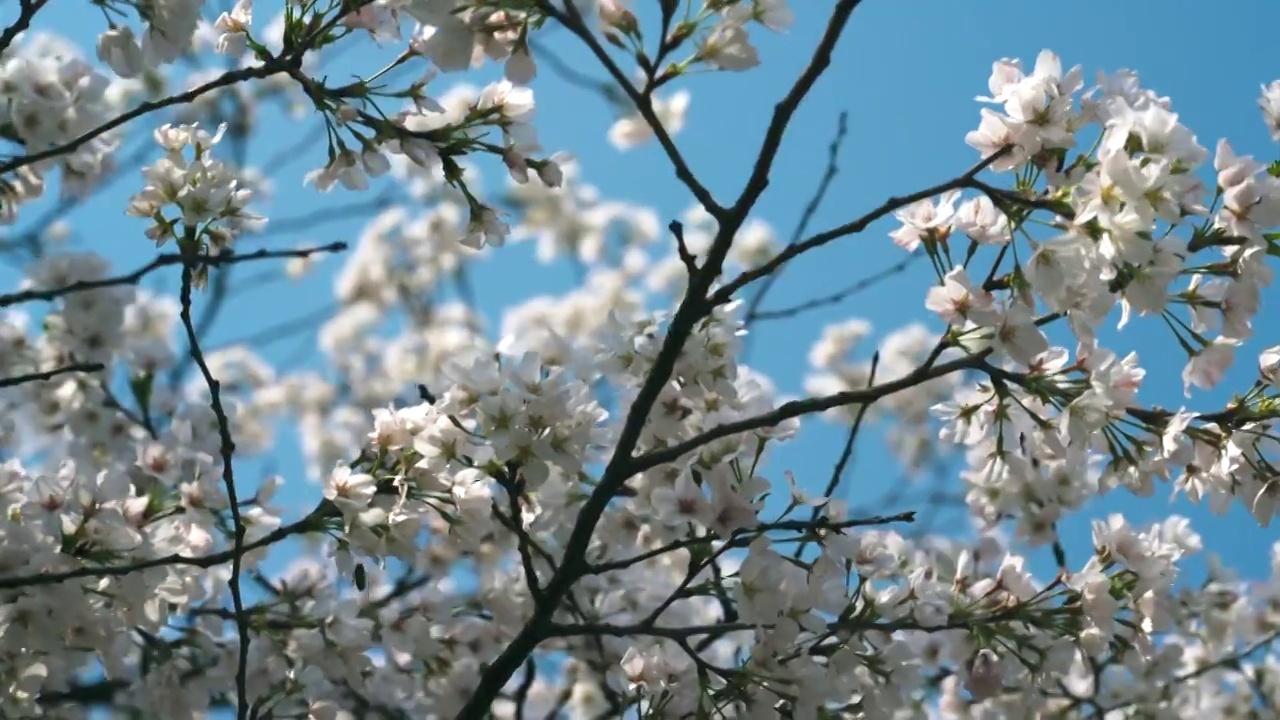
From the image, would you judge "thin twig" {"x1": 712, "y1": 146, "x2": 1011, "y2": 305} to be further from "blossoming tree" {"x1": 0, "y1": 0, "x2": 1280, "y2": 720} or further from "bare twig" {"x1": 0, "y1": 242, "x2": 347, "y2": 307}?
"bare twig" {"x1": 0, "y1": 242, "x2": 347, "y2": 307}

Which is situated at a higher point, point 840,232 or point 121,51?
point 121,51

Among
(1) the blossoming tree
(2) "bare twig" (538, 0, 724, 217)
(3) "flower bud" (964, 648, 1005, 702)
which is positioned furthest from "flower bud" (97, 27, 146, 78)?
(3) "flower bud" (964, 648, 1005, 702)

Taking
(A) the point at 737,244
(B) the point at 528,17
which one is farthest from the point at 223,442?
(A) the point at 737,244

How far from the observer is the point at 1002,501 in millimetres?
3424

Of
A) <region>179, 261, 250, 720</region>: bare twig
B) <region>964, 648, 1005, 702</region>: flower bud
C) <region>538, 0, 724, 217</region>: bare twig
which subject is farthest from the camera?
<region>964, 648, 1005, 702</region>: flower bud

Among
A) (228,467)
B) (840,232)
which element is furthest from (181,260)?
(840,232)

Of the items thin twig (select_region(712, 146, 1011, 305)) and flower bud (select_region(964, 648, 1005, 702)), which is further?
flower bud (select_region(964, 648, 1005, 702))

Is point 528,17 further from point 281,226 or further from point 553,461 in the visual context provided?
point 281,226

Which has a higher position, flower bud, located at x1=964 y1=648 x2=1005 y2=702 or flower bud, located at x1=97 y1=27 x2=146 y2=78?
flower bud, located at x1=97 y1=27 x2=146 y2=78

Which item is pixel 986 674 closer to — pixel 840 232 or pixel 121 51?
pixel 840 232

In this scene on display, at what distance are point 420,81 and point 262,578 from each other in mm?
1539

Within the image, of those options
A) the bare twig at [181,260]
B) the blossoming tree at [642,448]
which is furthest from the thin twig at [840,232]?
the bare twig at [181,260]

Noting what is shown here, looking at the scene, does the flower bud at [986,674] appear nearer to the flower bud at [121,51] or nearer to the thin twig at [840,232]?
the thin twig at [840,232]

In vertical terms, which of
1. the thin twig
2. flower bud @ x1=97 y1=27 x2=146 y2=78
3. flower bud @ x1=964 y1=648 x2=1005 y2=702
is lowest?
flower bud @ x1=964 y1=648 x2=1005 y2=702
